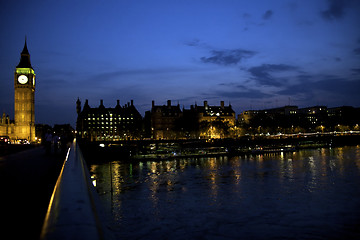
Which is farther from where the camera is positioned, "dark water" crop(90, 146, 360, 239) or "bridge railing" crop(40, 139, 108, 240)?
"dark water" crop(90, 146, 360, 239)

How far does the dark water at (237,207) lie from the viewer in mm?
15039

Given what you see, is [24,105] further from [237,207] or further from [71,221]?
[71,221]

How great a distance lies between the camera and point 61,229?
176 cm

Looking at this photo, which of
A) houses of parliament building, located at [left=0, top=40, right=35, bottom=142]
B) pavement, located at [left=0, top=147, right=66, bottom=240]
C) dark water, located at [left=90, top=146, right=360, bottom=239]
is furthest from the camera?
houses of parliament building, located at [left=0, top=40, right=35, bottom=142]

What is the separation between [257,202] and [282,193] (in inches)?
155

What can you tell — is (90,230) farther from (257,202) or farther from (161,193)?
(161,193)

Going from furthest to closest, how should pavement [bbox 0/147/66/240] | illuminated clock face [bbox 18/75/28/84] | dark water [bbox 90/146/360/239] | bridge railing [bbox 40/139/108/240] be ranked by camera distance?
illuminated clock face [bbox 18/75/28/84] < dark water [bbox 90/146/360/239] < pavement [bbox 0/147/66/240] < bridge railing [bbox 40/139/108/240]

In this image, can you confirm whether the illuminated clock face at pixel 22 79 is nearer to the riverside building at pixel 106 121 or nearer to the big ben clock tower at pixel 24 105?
the big ben clock tower at pixel 24 105

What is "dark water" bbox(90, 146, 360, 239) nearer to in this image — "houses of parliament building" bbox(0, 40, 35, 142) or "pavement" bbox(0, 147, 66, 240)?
"pavement" bbox(0, 147, 66, 240)

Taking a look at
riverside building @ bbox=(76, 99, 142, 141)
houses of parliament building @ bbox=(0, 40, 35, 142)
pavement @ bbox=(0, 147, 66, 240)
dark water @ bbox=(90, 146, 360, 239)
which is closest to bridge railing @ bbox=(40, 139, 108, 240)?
pavement @ bbox=(0, 147, 66, 240)

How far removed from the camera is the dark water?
15039mm

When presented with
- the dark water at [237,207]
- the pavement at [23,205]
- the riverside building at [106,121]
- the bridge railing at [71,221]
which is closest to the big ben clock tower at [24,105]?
the riverside building at [106,121]

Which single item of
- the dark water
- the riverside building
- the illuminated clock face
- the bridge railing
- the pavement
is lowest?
the dark water

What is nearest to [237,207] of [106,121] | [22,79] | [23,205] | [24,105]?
[23,205]
